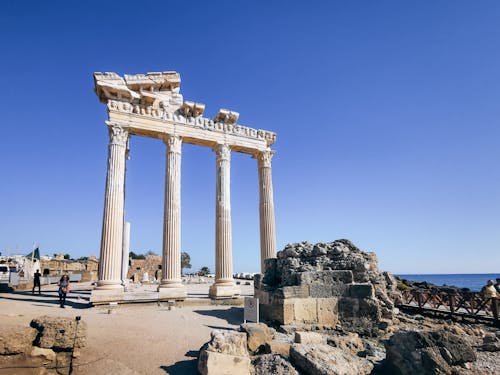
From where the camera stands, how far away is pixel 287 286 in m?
8.93

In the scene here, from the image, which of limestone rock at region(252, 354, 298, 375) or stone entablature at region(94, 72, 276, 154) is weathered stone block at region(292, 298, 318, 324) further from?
stone entablature at region(94, 72, 276, 154)

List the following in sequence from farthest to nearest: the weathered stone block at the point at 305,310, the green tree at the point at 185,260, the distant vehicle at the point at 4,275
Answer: the green tree at the point at 185,260 < the distant vehicle at the point at 4,275 < the weathered stone block at the point at 305,310

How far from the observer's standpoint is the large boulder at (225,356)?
5.10 metres

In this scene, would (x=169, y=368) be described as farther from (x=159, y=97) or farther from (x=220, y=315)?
(x=159, y=97)

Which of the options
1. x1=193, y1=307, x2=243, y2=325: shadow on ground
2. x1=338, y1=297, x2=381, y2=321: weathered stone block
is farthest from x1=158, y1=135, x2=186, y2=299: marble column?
x1=338, y1=297, x2=381, y2=321: weathered stone block

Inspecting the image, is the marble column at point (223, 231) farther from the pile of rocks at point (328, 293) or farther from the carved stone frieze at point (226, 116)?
the pile of rocks at point (328, 293)

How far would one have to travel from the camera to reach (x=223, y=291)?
1588cm

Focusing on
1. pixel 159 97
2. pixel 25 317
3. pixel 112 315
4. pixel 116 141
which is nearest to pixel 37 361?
pixel 25 317

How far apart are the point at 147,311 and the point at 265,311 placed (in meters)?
5.53

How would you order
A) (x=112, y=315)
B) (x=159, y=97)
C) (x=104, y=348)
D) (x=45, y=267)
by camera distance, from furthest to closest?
(x=45, y=267) → (x=159, y=97) → (x=112, y=315) → (x=104, y=348)

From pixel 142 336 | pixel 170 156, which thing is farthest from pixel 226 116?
pixel 142 336

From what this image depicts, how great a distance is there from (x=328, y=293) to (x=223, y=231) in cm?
904

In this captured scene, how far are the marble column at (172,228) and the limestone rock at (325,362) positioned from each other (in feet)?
34.4

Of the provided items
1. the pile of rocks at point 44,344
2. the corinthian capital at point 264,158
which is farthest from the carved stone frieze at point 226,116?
the pile of rocks at point 44,344
